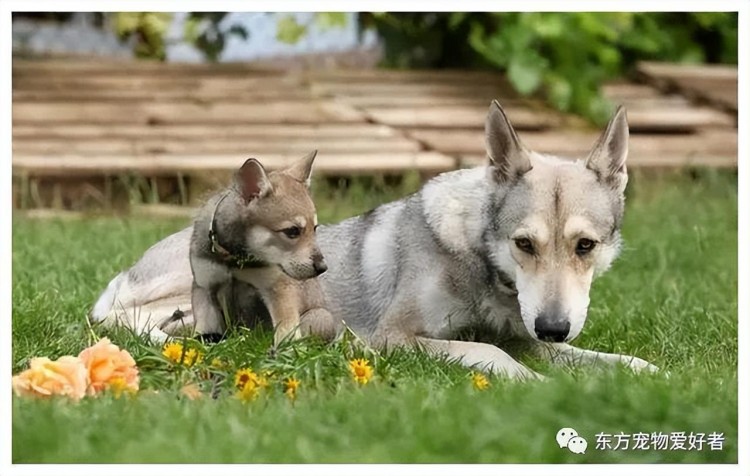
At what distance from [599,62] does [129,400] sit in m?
4.45

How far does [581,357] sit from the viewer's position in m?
3.80

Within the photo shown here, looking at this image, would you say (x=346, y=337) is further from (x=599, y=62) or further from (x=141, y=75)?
(x=599, y=62)

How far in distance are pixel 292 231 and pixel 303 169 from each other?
0.83 feet

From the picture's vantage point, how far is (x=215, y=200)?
146 inches

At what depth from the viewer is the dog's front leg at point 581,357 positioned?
3.65 metres

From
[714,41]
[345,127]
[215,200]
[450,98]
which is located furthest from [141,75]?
[714,41]

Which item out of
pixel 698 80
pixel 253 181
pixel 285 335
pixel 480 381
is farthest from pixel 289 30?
pixel 698 80

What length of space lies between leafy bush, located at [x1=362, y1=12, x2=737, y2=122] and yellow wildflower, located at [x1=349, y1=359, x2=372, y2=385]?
253cm

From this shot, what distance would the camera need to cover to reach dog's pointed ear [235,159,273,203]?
3.52 metres

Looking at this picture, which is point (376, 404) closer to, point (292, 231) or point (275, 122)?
point (292, 231)

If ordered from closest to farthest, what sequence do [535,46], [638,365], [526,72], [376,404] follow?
[376,404], [638,365], [526,72], [535,46]

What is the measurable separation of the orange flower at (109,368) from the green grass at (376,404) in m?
0.06

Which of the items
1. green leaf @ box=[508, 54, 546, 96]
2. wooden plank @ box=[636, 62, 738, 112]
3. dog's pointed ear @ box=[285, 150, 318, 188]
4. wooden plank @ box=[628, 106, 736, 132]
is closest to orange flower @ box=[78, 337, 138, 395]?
dog's pointed ear @ box=[285, 150, 318, 188]
